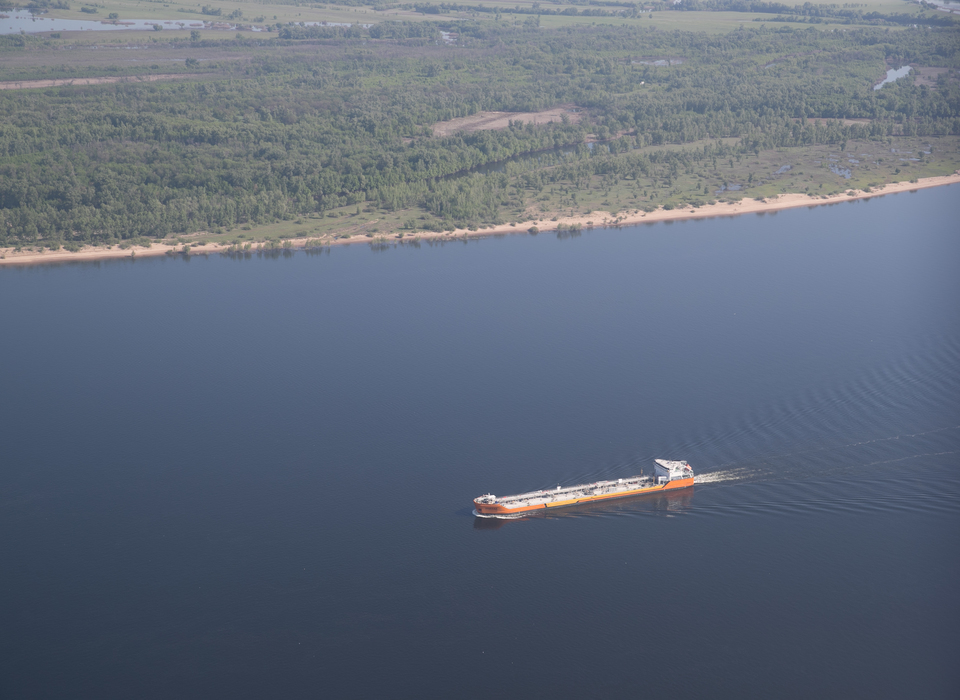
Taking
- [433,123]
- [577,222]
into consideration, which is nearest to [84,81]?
[433,123]

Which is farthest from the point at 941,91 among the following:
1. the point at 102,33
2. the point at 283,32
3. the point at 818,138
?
the point at 102,33

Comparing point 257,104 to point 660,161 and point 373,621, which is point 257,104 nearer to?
point 660,161

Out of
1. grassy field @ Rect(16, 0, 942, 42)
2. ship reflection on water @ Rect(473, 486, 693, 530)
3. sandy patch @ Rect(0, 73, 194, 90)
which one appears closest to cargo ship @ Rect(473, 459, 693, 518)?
ship reflection on water @ Rect(473, 486, 693, 530)

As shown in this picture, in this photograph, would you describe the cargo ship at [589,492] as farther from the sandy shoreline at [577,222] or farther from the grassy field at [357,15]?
the grassy field at [357,15]

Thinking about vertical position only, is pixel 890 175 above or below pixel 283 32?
below

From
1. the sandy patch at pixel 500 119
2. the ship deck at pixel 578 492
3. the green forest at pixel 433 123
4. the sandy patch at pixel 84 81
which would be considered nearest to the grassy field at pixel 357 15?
the green forest at pixel 433 123

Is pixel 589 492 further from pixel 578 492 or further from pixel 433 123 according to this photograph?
pixel 433 123
